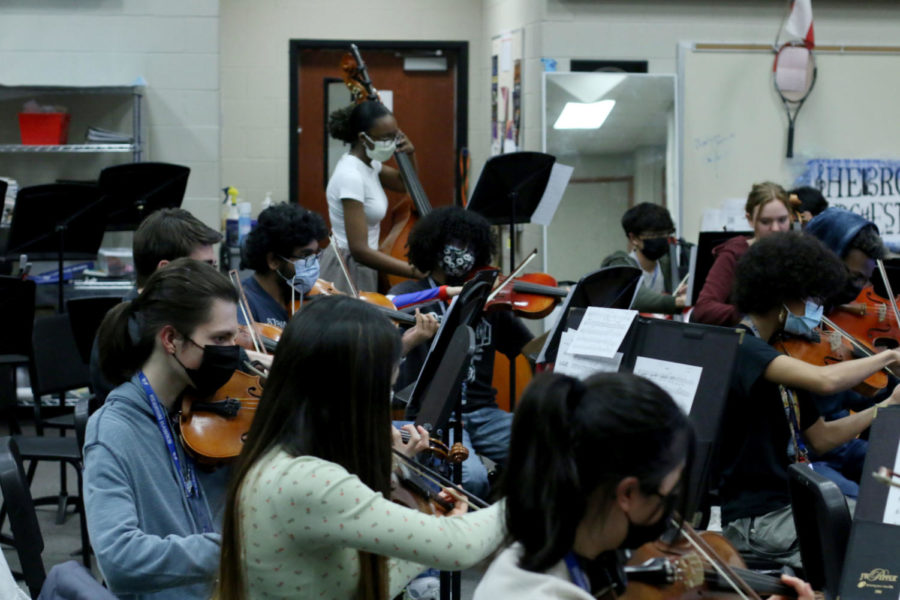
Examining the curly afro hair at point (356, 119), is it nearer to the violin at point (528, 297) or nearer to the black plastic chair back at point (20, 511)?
the violin at point (528, 297)

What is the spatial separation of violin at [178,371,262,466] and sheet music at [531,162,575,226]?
219cm

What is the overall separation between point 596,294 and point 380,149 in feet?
5.53

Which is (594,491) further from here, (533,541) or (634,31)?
(634,31)

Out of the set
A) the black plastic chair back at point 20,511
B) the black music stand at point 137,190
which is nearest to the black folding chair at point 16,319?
the black music stand at point 137,190

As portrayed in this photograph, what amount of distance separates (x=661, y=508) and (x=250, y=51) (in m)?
6.09

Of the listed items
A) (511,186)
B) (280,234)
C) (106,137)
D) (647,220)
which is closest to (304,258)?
(280,234)

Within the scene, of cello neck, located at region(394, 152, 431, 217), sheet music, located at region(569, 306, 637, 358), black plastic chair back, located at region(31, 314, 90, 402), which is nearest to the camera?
sheet music, located at region(569, 306, 637, 358)

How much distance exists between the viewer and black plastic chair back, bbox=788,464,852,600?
189 centimetres

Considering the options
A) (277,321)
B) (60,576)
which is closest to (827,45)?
(277,321)

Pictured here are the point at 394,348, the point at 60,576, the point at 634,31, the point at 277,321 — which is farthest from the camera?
the point at 634,31

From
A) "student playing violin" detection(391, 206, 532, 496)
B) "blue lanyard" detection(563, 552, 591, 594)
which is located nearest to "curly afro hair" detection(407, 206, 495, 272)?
"student playing violin" detection(391, 206, 532, 496)

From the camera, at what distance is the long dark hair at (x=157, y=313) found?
6.69 feet

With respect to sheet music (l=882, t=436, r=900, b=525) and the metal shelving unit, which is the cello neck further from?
sheet music (l=882, t=436, r=900, b=525)

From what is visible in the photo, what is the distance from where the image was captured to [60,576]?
1436 millimetres
